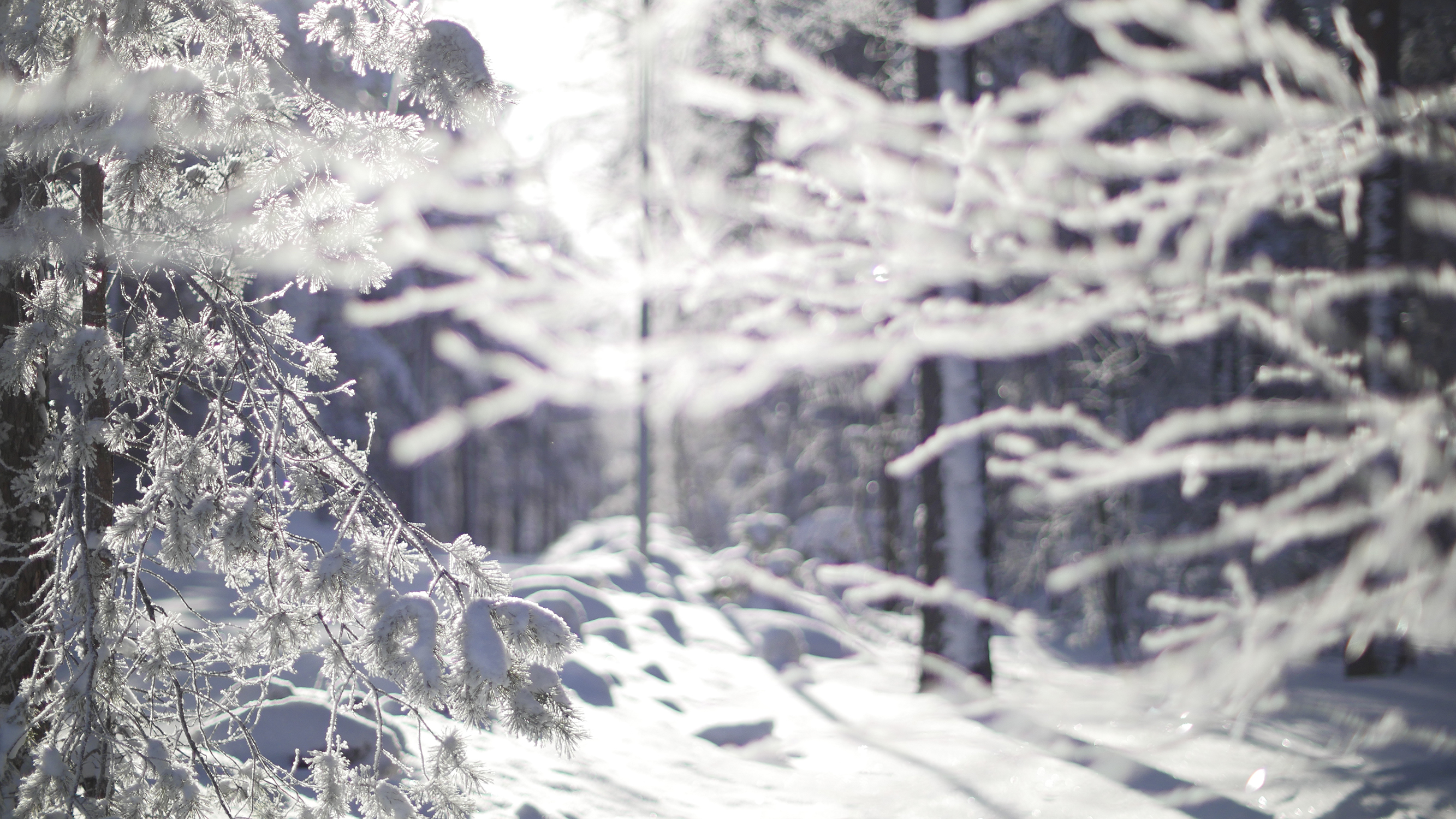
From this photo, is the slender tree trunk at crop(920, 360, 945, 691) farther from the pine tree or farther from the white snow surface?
the pine tree

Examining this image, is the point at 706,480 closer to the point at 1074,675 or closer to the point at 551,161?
the point at 1074,675

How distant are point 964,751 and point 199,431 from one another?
4170mm

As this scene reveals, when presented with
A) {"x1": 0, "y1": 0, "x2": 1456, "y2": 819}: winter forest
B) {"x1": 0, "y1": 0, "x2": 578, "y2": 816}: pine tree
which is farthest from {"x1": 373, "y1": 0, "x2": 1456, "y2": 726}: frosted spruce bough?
Answer: {"x1": 0, "y1": 0, "x2": 578, "y2": 816}: pine tree

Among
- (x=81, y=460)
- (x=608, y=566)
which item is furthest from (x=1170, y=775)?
(x=608, y=566)

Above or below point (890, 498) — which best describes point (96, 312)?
above

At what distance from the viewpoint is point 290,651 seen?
8.73ft

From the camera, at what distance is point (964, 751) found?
4.66 metres

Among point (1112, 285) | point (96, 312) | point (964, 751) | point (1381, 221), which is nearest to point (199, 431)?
point (96, 312)

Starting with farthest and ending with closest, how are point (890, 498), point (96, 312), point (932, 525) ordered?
point (890, 498) < point (932, 525) < point (96, 312)

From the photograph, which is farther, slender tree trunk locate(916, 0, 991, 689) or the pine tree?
slender tree trunk locate(916, 0, 991, 689)

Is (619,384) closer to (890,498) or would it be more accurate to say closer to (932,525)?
(932,525)

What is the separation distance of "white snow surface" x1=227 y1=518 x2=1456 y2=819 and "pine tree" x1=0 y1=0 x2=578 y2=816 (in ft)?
3.32

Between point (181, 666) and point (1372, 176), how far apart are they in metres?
8.56

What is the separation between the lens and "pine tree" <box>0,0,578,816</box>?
8.42ft
